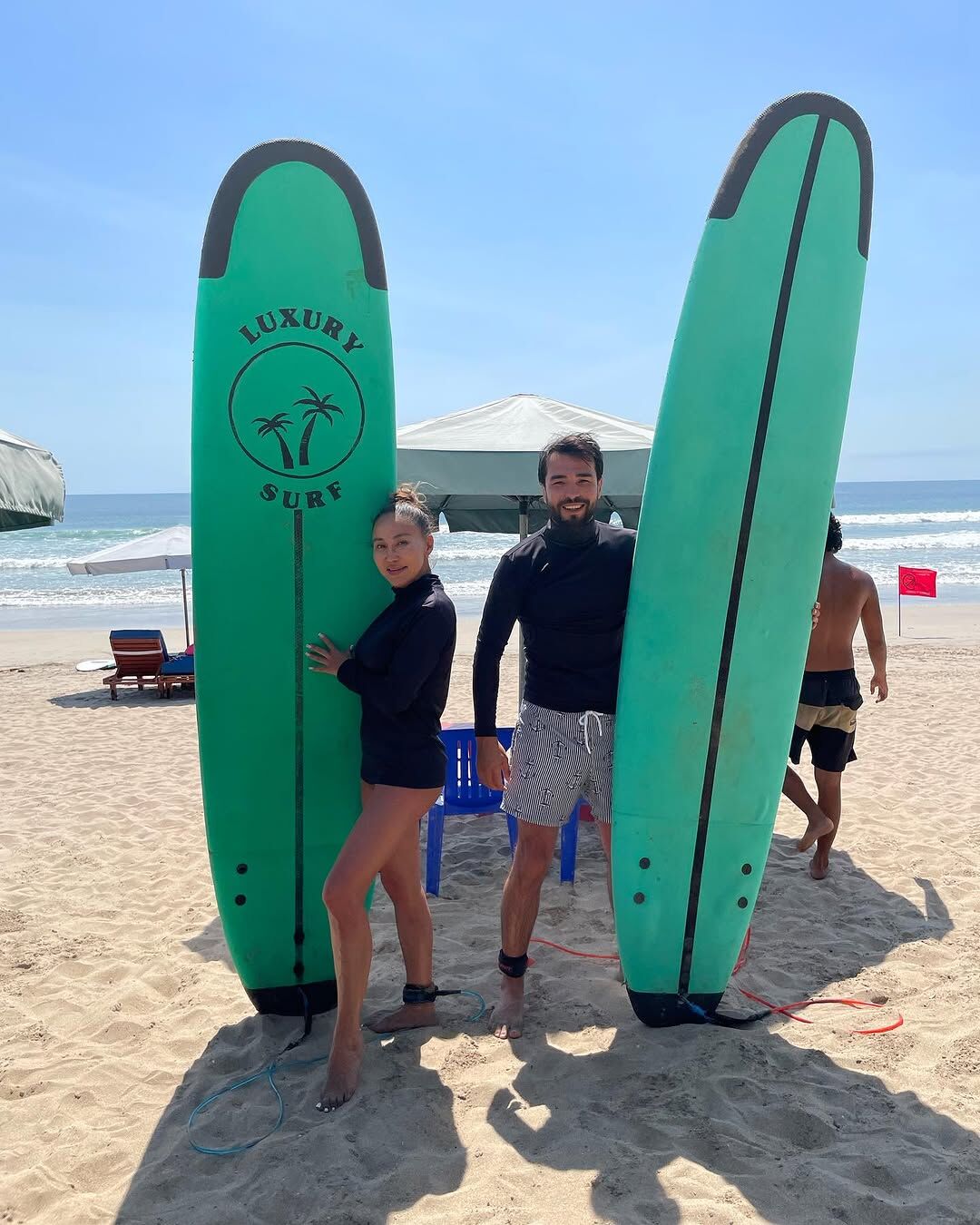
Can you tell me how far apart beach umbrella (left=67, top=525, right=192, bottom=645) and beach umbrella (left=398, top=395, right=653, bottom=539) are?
18.8ft

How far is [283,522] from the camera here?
2783 millimetres

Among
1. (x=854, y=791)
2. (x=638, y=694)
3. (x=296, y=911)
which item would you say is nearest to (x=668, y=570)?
(x=638, y=694)

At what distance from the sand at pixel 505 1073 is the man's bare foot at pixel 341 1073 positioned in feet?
0.12

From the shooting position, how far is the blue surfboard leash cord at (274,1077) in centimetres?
220

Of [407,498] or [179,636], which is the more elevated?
[407,498]

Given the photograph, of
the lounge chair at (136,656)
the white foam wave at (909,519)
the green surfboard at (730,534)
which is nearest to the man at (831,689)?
the green surfboard at (730,534)

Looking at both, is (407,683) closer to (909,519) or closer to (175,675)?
(175,675)

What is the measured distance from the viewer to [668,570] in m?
2.67

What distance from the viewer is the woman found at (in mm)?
2357

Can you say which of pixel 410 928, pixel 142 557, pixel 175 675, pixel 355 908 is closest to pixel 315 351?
pixel 355 908

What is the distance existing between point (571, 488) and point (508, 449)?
1.65 m

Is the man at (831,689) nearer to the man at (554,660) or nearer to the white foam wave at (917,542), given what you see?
the man at (554,660)

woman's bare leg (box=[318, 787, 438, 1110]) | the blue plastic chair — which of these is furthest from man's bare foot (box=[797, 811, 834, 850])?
woman's bare leg (box=[318, 787, 438, 1110])

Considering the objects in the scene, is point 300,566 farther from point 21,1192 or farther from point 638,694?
point 21,1192
